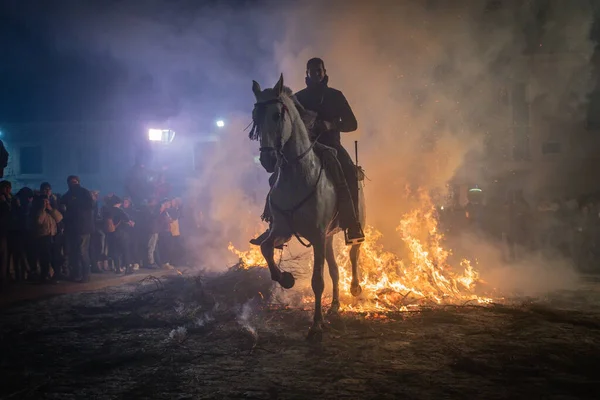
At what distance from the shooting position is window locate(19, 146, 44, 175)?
1203 inches

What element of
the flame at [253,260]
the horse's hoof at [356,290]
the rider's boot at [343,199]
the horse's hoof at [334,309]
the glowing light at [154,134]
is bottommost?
the horse's hoof at [334,309]

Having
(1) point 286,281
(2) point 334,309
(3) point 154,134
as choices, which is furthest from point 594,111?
(3) point 154,134

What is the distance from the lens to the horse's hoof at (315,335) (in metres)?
5.73

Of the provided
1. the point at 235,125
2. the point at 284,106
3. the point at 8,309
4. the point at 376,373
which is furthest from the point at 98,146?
the point at 376,373

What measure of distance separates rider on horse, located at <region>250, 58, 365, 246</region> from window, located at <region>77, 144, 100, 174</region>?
2765cm

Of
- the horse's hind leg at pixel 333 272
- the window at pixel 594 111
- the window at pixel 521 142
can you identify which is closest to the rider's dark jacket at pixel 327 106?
the horse's hind leg at pixel 333 272

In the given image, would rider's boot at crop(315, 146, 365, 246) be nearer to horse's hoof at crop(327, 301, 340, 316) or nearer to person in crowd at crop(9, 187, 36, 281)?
horse's hoof at crop(327, 301, 340, 316)

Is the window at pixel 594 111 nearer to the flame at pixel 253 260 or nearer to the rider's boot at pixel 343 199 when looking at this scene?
the flame at pixel 253 260

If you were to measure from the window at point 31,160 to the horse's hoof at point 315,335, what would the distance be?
31423 millimetres

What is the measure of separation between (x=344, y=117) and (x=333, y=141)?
47 centimetres

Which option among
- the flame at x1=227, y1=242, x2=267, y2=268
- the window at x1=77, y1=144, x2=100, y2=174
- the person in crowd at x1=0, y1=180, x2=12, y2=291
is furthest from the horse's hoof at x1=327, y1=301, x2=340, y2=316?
the window at x1=77, y1=144, x2=100, y2=174

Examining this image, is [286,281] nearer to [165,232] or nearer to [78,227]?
[78,227]

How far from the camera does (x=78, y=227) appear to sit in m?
11.2

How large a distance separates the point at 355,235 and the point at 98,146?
2871 cm
